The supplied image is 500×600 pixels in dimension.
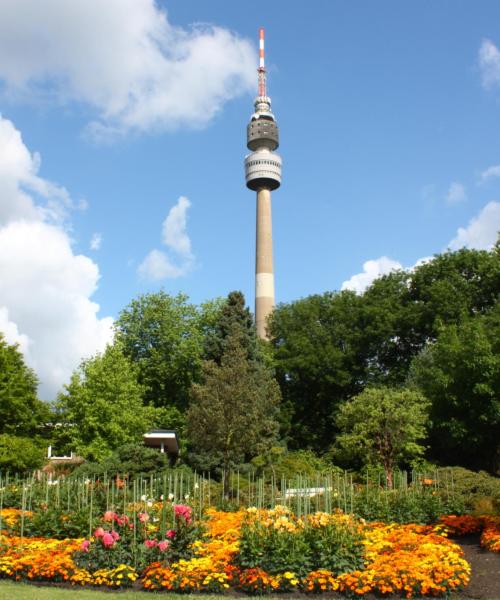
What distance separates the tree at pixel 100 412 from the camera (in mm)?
30391

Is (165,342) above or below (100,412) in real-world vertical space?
above

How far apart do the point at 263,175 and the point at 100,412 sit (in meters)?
42.8

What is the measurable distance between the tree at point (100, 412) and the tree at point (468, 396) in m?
14.7

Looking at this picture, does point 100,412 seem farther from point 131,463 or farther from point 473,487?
point 473,487

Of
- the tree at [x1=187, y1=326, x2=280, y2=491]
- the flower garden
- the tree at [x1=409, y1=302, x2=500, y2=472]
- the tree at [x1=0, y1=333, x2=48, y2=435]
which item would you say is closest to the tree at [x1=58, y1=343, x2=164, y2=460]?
the tree at [x1=0, y1=333, x2=48, y2=435]

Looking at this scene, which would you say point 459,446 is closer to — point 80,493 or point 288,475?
point 288,475

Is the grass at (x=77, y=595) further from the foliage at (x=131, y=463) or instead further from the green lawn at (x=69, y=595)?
the foliage at (x=131, y=463)

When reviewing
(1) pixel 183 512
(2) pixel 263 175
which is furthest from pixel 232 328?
(2) pixel 263 175

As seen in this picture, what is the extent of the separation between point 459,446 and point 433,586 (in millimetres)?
23034

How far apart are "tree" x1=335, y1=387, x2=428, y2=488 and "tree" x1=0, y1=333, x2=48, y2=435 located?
13945 millimetres

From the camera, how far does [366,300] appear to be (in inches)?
1667

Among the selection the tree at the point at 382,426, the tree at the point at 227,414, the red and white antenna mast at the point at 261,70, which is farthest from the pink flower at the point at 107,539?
the red and white antenna mast at the point at 261,70

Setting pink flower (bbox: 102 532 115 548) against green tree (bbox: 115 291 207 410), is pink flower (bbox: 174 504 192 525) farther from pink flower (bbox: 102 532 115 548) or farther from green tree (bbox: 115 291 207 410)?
green tree (bbox: 115 291 207 410)

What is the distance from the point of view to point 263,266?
203 feet
